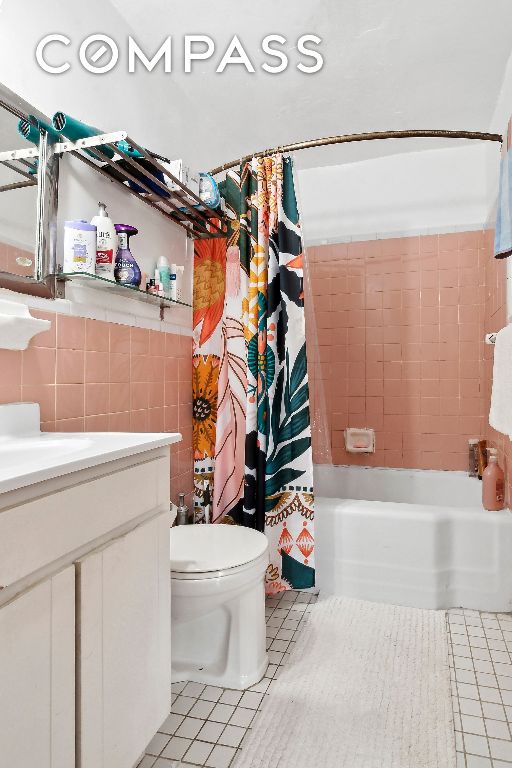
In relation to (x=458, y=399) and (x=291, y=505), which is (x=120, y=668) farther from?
(x=458, y=399)

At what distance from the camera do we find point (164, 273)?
6.45 feet

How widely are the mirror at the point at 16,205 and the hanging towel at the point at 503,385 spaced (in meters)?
1.54

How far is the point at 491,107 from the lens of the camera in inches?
90.0

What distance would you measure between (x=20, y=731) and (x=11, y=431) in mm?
705

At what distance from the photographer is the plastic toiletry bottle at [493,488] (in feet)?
6.88

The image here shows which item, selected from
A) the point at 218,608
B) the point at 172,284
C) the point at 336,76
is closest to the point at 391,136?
the point at 336,76

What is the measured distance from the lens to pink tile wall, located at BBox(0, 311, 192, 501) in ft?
4.50

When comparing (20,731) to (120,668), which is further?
(120,668)

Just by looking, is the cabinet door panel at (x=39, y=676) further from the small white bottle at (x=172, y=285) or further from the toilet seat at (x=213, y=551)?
the small white bottle at (x=172, y=285)

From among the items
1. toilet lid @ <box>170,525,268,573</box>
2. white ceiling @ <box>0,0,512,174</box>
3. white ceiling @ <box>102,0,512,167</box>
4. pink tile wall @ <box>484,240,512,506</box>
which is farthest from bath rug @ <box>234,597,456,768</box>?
white ceiling @ <box>102,0,512,167</box>

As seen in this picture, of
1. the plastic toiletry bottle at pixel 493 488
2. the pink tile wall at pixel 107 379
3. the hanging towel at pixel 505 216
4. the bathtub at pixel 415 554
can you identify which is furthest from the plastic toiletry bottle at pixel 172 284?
the plastic toiletry bottle at pixel 493 488

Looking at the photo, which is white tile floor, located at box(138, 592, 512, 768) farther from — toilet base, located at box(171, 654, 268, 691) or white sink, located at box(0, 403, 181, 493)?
white sink, located at box(0, 403, 181, 493)

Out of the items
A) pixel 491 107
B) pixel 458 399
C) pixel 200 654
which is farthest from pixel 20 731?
pixel 491 107

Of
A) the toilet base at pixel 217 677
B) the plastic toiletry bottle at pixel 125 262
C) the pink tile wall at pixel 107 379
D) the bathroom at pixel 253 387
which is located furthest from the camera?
the plastic toiletry bottle at pixel 125 262
